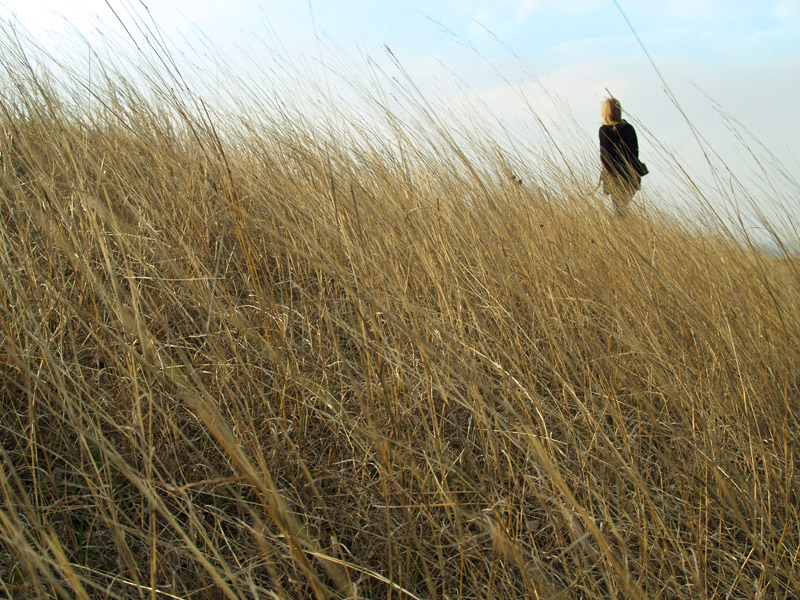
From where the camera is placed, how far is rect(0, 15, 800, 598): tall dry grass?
884 millimetres

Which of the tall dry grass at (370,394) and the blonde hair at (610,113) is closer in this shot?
the tall dry grass at (370,394)

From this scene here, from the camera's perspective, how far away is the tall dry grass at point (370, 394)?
0.88 metres

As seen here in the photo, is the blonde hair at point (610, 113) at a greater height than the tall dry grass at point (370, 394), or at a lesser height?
greater

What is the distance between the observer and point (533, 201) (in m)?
2.14

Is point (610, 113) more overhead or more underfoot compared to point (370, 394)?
more overhead

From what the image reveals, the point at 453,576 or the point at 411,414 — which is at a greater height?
the point at 411,414

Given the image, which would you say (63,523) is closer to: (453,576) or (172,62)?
(453,576)

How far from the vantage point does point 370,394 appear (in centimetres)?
91

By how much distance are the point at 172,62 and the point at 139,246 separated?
632mm

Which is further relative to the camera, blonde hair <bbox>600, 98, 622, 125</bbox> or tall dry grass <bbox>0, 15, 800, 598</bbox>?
blonde hair <bbox>600, 98, 622, 125</bbox>

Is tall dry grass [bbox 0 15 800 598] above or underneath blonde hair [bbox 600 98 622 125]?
underneath

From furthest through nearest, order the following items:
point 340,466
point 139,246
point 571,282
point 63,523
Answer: point 571,282
point 139,246
point 340,466
point 63,523

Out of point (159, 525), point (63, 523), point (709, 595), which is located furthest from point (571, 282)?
point (63, 523)

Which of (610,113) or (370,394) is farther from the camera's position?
(610,113)
